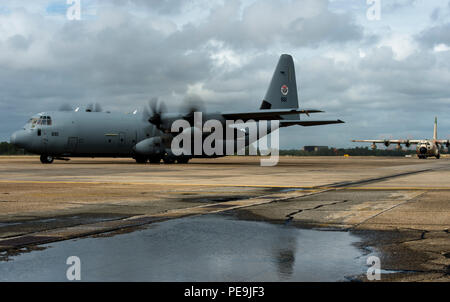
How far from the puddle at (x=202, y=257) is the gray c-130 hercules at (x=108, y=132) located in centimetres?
2989

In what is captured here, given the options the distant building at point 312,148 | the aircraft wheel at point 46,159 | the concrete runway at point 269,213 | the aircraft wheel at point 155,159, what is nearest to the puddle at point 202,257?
the concrete runway at point 269,213

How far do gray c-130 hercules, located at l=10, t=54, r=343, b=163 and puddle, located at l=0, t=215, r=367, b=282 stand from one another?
98.1ft

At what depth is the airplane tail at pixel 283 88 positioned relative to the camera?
47.2 meters

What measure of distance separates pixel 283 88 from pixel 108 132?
60.5 ft

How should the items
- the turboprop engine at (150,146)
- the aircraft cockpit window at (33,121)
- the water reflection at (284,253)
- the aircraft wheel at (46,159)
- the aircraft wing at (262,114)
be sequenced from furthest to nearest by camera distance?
the turboprop engine at (150,146) < the aircraft wheel at (46,159) < the aircraft cockpit window at (33,121) < the aircraft wing at (262,114) < the water reflection at (284,253)

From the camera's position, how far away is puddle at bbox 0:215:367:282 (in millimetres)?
4906

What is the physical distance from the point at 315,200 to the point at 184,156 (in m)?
29.9

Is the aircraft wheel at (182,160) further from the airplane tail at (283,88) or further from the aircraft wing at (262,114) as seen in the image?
the airplane tail at (283,88)

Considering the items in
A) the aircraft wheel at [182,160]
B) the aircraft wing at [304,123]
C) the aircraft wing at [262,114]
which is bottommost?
the aircraft wheel at [182,160]

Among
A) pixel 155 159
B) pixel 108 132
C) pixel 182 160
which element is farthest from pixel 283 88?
pixel 108 132
